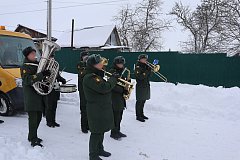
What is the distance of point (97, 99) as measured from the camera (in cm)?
435

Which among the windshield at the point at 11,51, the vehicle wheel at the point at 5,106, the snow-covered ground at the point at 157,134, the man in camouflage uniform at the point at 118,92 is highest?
the windshield at the point at 11,51

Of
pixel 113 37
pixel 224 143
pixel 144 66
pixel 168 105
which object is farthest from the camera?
pixel 113 37

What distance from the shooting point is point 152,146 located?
5523mm

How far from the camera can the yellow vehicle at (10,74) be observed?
673 centimetres

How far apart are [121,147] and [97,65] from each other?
1883 mm

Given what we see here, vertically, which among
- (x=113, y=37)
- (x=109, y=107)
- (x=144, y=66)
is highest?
(x=113, y=37)

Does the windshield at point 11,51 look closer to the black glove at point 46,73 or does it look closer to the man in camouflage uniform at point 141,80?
the black glove at point 46,73

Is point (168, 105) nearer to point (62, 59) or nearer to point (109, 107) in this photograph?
point (109, 107)

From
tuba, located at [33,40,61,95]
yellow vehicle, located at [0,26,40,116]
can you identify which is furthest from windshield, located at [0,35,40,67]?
tuba, located at [33,40,61,95]

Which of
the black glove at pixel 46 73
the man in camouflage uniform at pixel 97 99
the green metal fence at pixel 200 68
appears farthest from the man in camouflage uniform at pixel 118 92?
the green metal fence at pixel 200 68

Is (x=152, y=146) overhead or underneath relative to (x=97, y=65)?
underneath

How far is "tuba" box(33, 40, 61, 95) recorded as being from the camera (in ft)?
16.7

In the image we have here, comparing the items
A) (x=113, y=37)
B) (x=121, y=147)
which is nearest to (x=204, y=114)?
(x=121, y=147)

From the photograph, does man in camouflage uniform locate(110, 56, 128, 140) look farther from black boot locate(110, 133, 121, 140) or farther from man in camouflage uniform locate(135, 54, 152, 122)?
man in camouflage uniform locate(135, 54, 152, 122)
